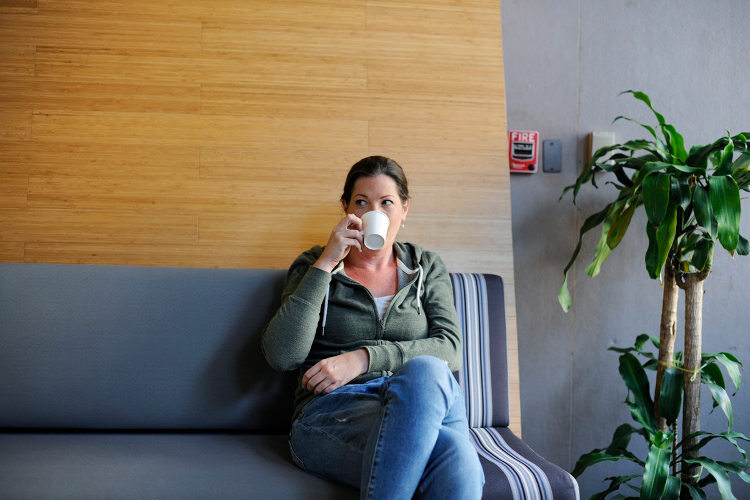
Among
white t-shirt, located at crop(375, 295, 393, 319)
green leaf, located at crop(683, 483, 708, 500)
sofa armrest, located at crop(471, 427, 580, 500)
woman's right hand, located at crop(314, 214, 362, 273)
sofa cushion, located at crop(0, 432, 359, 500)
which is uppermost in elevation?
woman's right hand, located at crop(314, 214, 362, 273)

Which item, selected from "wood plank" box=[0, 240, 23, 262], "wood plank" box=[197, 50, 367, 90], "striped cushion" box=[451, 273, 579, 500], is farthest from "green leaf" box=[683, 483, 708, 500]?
"wood plank" box=[0, 240, 23, 262]

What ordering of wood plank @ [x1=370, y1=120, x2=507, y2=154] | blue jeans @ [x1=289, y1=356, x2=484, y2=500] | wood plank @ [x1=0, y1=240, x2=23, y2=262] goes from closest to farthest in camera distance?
blue jeans @ [x1=289, y1=356, x2=484, y2=500] → wood plank @ [x1=0, y1=240, x2=23, y2=262] → wood plank @ [x1=370, y1=120, x2=507, y2=154]

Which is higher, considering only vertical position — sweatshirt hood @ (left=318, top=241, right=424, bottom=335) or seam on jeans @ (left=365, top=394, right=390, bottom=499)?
sweatshirt hood @ (left=318, top=241, right=424, bottom=335)

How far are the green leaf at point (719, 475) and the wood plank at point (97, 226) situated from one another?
5.66ft

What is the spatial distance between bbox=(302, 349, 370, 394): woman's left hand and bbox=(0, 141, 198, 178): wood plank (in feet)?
3.04

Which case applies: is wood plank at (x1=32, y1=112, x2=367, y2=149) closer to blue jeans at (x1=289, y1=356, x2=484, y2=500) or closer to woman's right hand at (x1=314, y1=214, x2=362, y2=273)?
woman's right hand at (x1=314, y1=214, x2=362, y2=273)

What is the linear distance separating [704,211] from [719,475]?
0.75 meters

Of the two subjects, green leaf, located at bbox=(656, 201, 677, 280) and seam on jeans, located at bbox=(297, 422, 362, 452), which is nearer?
seam on jeans, located at bbox=(297, 422, 362, 452)

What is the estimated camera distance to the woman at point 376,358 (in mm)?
1237

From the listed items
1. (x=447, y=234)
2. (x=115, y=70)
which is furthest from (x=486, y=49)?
(x=115, y=70)

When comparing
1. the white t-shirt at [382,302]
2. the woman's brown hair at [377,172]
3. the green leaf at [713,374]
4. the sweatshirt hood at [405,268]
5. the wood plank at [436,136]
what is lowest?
the green leaf at [713,374]

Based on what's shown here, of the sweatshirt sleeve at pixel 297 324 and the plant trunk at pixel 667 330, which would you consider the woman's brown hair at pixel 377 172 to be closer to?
the sweatshirt sleeve at pixel 297 324

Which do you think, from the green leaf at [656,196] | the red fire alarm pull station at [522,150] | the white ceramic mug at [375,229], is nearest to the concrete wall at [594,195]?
the red fire alarm pull station at [522,150]

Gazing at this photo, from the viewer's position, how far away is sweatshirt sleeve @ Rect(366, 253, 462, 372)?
156 centimetres
